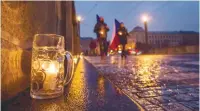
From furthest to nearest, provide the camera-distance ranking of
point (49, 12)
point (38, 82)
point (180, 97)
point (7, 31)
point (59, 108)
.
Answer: point (49, 12) < point (180, 97) < point (38, 82) < point (7, 31) < point (59, 108)

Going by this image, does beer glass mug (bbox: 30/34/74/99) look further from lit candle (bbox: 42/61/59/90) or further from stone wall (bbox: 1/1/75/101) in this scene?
stone wall (bbox: 1/1/75/101)

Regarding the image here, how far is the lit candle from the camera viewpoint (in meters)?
1.49

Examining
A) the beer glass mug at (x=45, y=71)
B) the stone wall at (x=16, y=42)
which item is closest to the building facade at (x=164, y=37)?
the stone wall at (x=16, y=42)

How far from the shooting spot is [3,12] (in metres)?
1.32

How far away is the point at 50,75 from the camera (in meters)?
1.51

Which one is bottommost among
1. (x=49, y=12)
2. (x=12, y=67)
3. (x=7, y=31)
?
(x=12, y=67)

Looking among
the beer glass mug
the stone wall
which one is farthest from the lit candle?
the stone wall

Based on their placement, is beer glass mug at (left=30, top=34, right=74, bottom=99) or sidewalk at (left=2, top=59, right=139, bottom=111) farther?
beer glass mug at (left=30, top=34, right=74, bottom=99)

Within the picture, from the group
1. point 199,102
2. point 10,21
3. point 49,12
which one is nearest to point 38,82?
point 10,21

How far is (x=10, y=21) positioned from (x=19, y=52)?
22 cm

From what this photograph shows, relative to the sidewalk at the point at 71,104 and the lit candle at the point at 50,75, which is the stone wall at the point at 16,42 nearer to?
the sidewalk at the point at 71,104

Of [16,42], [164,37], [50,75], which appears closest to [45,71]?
[50,75]

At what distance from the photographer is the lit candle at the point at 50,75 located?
1.49 metres

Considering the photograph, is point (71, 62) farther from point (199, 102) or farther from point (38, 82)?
point (199, 102)
